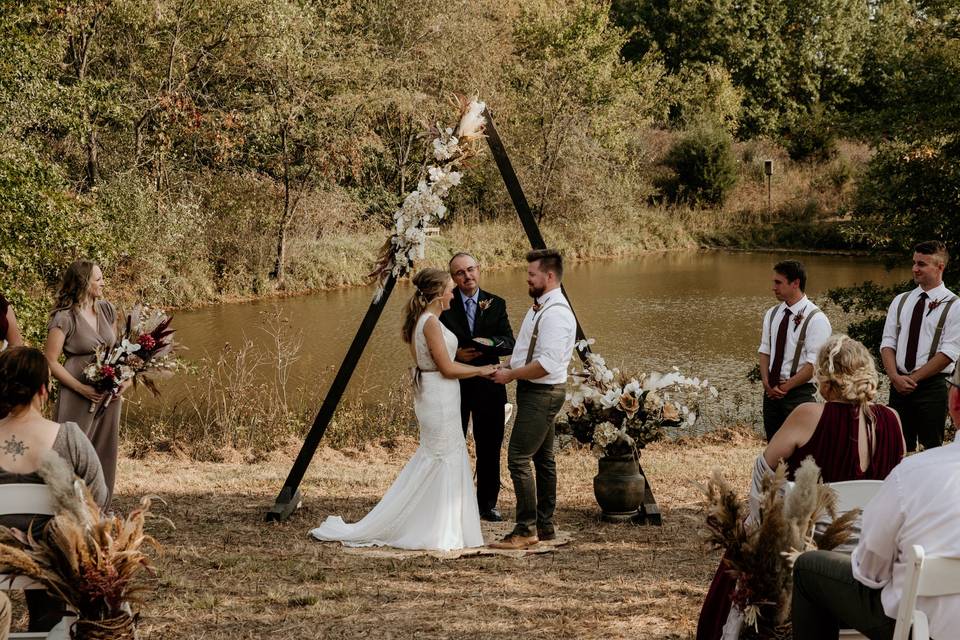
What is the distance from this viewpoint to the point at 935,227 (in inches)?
400

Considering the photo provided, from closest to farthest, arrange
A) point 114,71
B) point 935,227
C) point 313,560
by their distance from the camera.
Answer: point 313,560, point 935,227, point 114,71

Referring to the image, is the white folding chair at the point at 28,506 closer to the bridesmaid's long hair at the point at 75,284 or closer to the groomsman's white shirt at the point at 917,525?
the bridesmaid's long hair at the point at 75,284

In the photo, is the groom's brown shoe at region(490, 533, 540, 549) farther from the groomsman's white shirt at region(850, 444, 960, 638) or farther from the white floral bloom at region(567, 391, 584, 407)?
the groomsman's white shirt at region(850, 444, 960, 638)

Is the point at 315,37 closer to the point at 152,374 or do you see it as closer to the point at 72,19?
the point at 72,19

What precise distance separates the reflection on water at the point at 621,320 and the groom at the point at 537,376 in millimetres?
5946

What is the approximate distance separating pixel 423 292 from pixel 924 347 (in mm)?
3310

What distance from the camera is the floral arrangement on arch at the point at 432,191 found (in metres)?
6.36

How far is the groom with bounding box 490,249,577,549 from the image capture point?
19.1ft

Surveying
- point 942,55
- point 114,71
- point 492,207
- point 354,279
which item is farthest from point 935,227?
point 492,207

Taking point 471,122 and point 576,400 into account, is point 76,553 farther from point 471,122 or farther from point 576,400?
point 471,122

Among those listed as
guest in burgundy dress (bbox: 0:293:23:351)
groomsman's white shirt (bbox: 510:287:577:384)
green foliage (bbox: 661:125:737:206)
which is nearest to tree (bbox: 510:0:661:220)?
green foliage (bbox: 661:125:737:206)

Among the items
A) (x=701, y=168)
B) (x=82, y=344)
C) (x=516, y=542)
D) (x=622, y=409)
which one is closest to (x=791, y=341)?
(x=622, y=409)

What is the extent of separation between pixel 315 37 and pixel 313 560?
19765 millimetres

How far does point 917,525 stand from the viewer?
2748 mm
